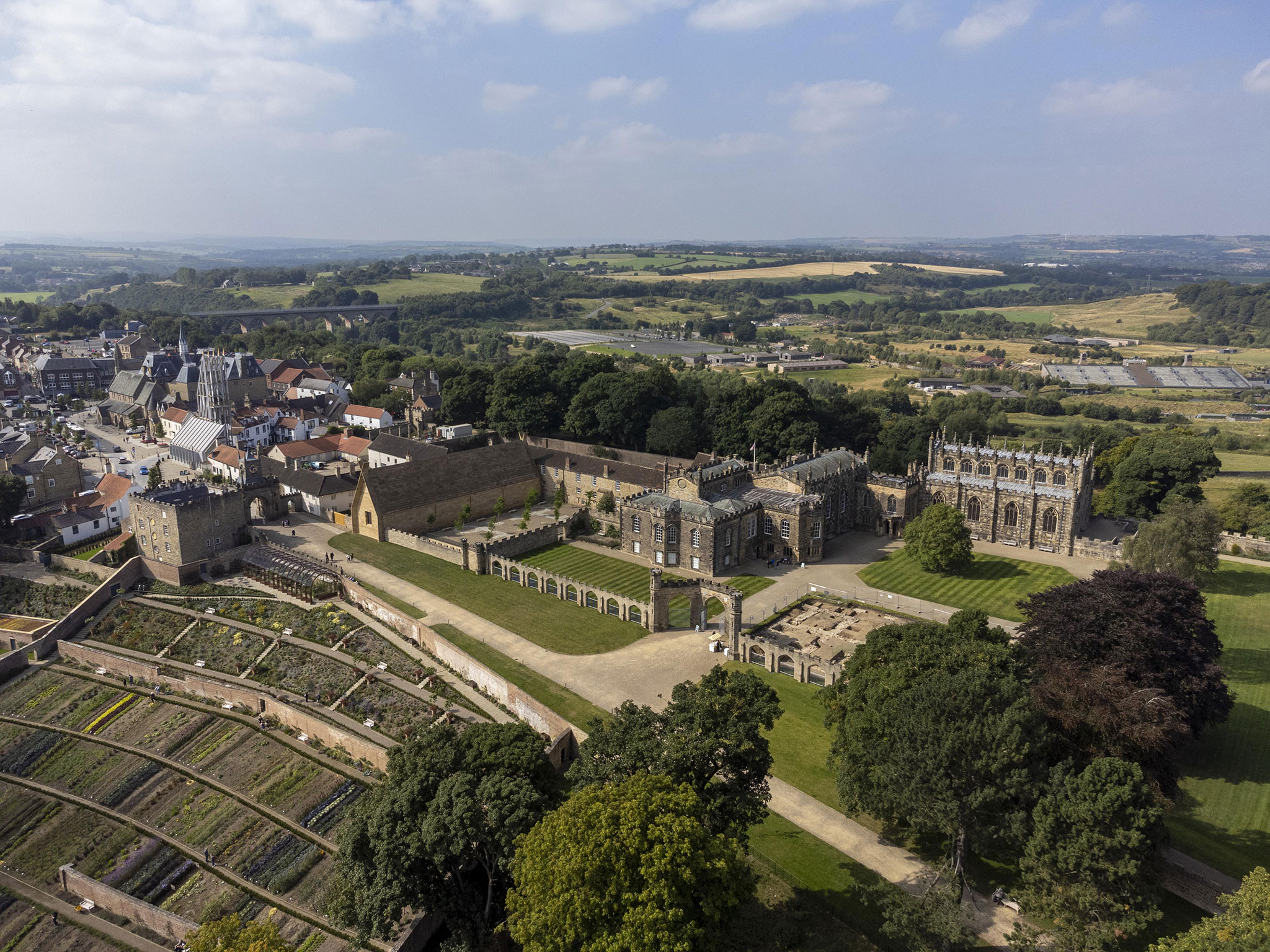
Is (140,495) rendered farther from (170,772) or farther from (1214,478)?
(1214,478)

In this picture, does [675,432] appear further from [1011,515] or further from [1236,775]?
[1236,775]

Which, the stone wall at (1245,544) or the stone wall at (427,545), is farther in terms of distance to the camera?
the stone wall at (1245,544)

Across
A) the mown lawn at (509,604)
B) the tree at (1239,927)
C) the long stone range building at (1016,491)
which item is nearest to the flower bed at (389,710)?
the mown lawn at (509,604)

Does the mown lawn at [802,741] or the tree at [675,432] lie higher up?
the tree at [675,432]

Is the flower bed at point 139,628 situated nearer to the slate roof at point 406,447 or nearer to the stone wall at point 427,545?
the stone wall at point 427,545

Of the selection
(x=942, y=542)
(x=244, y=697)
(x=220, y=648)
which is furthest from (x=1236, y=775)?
(x=220, y=648)

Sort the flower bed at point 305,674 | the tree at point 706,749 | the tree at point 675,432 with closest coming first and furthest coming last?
the tree at point 706,749, the flower bed at point 305,674, the tree at point 675,432

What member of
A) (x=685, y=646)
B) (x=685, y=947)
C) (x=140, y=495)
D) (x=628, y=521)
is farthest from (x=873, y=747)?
(x=140, y=495)
